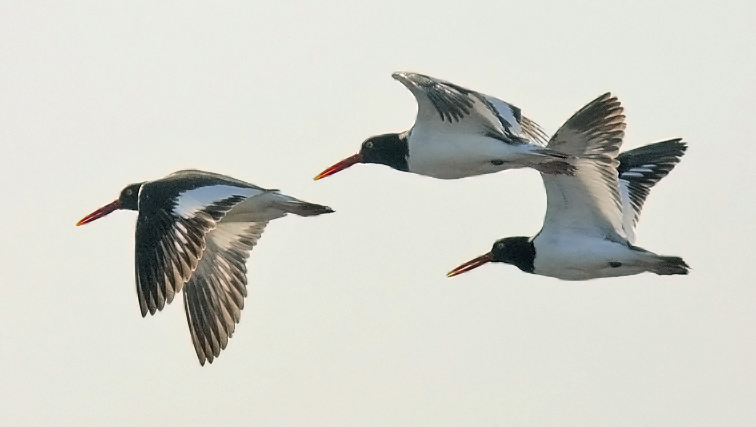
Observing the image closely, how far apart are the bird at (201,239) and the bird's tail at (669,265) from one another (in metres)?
3.04

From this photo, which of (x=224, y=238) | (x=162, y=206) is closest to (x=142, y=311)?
(x=162, y=206)

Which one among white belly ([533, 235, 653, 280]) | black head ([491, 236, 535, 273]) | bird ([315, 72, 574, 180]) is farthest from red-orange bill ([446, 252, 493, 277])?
bird ([315, 72, 574, 180])

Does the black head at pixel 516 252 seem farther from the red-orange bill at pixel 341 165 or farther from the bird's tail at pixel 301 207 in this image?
the bird's tail at pixel 301 207

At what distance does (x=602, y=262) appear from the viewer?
1590 cm

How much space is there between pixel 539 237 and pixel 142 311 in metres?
4.09

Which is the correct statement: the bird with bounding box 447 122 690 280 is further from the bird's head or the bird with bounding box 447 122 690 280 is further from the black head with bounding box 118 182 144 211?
the black head with bounding box 118 182 144 211

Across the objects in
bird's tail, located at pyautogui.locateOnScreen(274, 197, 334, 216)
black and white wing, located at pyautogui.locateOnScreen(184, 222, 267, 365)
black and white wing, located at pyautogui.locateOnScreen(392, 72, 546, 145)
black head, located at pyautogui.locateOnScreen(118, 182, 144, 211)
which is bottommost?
black and white wing, located at pyautogui.locateOnScreen(184, 222, 267, 365)

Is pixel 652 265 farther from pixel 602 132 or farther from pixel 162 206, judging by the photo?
pixel 162 206

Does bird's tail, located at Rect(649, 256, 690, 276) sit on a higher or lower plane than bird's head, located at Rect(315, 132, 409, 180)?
lower

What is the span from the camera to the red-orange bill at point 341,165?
16.9m

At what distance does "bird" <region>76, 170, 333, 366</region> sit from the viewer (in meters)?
14.5

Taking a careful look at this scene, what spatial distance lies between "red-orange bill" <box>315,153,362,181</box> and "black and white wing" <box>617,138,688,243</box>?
104 inches

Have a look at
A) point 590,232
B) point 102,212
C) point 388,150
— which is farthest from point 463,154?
point 102,212

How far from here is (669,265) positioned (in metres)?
15.6
